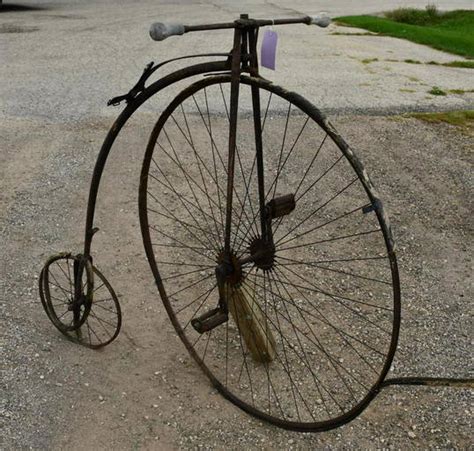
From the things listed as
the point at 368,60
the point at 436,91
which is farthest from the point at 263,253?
the point at 368,60

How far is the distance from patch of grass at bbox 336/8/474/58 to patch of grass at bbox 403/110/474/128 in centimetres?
363

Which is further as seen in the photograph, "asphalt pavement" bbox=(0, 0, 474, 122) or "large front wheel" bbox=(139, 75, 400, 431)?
"asphalt pavement" bbox=(0, 0, 474, 122)

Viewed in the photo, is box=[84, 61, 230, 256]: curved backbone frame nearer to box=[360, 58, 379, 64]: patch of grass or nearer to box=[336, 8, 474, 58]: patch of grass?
box=[360, 58, 379, 64]: patch of grass

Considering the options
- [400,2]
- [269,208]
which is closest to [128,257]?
[269,208]

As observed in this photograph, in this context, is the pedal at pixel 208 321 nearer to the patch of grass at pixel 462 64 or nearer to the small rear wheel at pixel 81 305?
the small rear wheel at pixel 81 305

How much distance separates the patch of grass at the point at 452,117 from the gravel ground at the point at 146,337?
931mm

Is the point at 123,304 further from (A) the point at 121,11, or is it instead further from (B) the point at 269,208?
(A) the point at 121,11

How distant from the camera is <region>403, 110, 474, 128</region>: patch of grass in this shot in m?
6.04

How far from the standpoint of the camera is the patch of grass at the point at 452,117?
238 inches

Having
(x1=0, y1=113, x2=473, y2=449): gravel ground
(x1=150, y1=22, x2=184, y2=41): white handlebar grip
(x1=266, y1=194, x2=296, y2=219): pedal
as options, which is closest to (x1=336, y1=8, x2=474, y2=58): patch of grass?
(x1=0, y1=113, x2=473, y2=449): gravel ground

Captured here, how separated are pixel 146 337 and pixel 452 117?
4.44 meters

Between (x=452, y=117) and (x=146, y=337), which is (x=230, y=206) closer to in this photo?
(x=146, y=337)

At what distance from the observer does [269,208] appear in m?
2.33

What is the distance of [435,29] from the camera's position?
12234 millimetres
